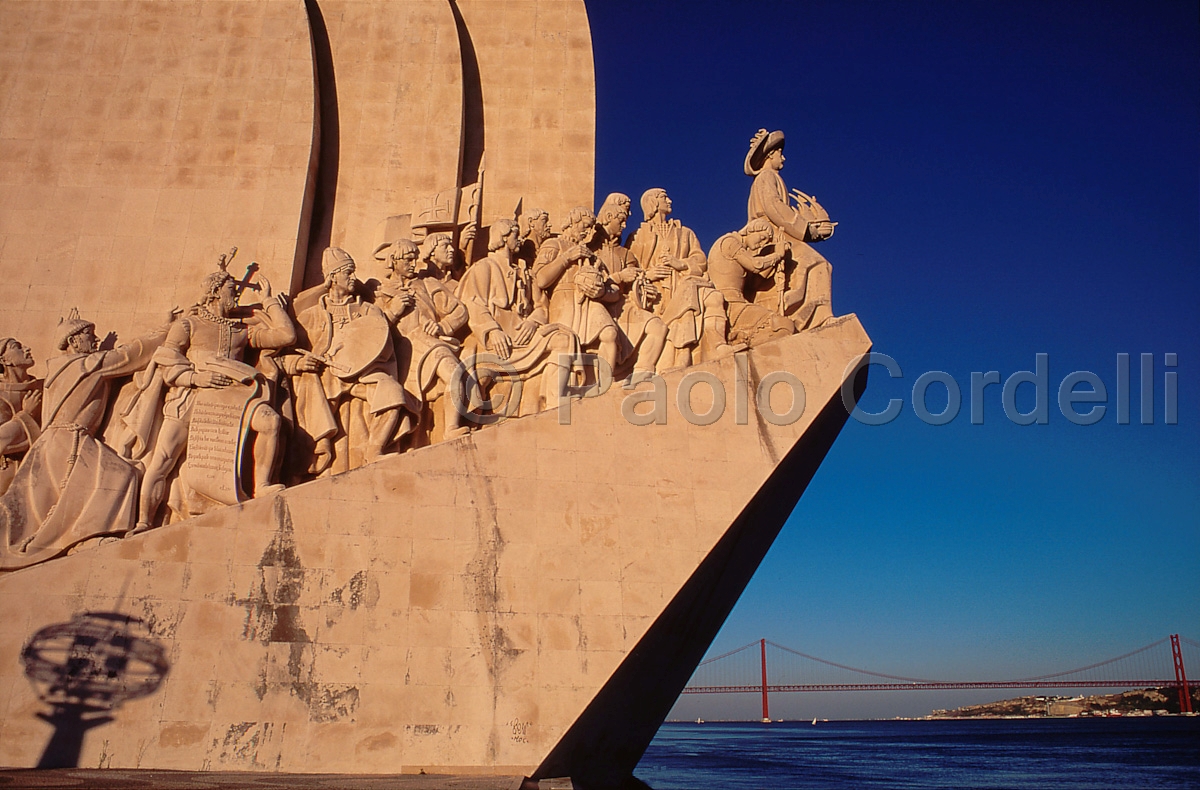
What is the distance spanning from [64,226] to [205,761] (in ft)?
16.6

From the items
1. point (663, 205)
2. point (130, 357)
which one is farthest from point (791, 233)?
point (130, 357)

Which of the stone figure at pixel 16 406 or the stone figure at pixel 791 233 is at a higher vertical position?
the stone figure at pixel 791 233

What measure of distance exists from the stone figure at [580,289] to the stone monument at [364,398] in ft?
0.10

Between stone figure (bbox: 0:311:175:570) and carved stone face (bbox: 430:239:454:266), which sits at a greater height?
carved stone face (bbox: 430:239:454:266)

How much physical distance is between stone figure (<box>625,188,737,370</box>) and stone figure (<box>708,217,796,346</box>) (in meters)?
0.17

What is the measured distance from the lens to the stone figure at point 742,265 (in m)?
8.65

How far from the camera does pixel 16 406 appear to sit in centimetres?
734

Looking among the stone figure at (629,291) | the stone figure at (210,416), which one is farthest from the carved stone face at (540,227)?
the stone figure at (210,416)

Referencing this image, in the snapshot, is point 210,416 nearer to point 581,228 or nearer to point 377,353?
point 377,353

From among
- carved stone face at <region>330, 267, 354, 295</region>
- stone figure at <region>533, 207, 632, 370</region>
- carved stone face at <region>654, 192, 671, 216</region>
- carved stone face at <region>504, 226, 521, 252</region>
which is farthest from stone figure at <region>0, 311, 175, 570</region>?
carved stone face at <region>654, 192, 671, 216</region>

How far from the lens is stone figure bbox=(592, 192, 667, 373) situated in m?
8.34

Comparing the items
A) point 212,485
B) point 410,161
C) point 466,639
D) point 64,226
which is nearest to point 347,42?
point 410,161

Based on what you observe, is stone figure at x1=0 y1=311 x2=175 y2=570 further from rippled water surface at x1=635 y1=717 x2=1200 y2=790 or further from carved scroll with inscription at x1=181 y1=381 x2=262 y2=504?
rippled water surface at x1=635 y1=717 x2=1200 y2=790

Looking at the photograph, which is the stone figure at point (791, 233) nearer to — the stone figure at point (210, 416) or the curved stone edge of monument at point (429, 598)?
the curved stone edge of monument at point (429, 598)
